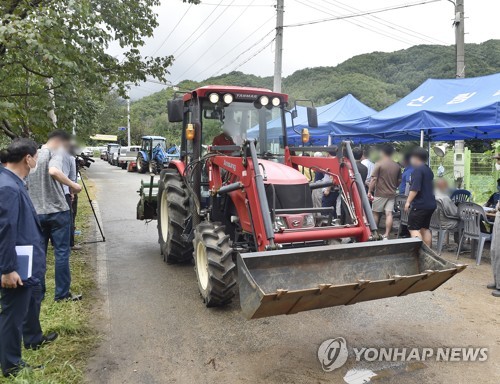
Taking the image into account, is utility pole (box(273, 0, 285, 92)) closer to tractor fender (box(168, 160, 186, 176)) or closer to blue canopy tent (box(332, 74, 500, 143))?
blue canopy tent (box(332, 74, 500, 143))

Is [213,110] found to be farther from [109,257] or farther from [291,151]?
[109,257]

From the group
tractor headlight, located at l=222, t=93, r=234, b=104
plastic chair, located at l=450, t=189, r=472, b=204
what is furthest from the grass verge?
plastic chair, located at l=450, t=189, r=472, b=204

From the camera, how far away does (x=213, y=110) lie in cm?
579

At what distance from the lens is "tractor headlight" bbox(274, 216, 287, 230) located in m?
4.40

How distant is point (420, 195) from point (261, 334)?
377cm

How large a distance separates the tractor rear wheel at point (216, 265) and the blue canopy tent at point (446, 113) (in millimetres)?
5478

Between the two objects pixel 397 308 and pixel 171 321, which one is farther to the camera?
pixel 397 308

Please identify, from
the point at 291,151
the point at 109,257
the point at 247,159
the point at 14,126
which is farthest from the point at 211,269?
the point at 14,126

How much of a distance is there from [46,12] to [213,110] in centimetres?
267

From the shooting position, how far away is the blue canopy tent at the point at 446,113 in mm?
7586

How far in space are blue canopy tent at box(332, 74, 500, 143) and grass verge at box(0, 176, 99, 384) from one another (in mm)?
6848

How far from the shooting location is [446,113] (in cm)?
802

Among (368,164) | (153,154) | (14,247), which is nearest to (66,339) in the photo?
(14,247)

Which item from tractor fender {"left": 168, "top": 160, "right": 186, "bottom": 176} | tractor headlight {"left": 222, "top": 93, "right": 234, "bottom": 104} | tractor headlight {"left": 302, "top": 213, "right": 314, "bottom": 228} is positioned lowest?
tractor headlight {"left": 302, "top": 213, "right": 314, "bottom": 228}
